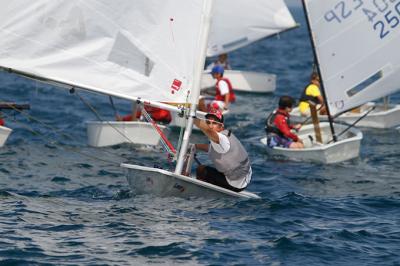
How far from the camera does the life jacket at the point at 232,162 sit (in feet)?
40.5

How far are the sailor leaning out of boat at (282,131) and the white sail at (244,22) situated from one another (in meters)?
8.09

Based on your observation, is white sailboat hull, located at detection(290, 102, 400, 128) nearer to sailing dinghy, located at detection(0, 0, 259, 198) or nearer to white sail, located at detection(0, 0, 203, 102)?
sailing dinghy, located at detection(0, 0, 259, 198)

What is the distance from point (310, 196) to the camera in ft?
45.3

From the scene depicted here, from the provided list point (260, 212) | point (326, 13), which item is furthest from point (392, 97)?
point (260, 212)

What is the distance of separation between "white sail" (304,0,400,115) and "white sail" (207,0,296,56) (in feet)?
24.7

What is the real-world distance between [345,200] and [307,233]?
232 cm

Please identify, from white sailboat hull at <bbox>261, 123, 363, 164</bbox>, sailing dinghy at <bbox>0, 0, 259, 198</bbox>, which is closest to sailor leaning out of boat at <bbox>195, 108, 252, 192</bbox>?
sailing dinghy at <bbox>0, 0, 259, 198</bbox>

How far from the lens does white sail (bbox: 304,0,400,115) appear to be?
17.0 m

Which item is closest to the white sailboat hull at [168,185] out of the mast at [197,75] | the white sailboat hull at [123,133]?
the mast at [197,75]

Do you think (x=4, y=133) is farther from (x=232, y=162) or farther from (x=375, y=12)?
(x=375, y=12)

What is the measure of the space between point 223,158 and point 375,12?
604 cm

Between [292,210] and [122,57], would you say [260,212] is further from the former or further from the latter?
[122,57]

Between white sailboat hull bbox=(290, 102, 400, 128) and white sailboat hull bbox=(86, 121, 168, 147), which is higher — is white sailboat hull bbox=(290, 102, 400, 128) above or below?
above

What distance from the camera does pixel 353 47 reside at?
1728 centimetres
